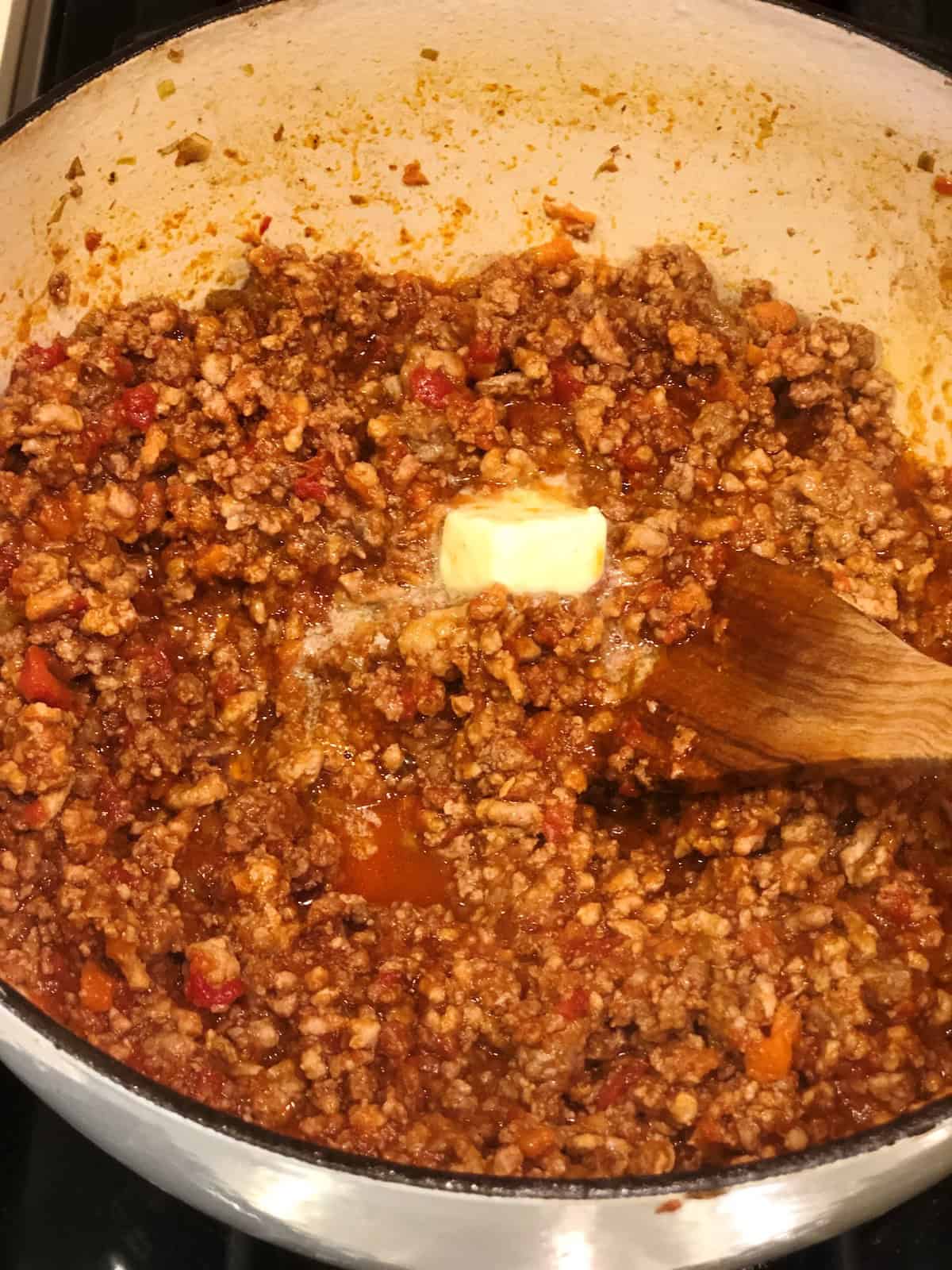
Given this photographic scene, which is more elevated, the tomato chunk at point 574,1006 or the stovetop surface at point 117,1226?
the tomato chunk at point 574,1006

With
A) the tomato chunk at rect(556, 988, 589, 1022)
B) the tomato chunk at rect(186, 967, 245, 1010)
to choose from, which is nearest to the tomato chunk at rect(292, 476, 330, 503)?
the tomato chunk at rect(186, 967, 245, 1010)

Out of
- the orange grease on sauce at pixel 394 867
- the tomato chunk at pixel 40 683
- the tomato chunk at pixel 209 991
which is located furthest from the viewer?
the orange grease on sauce at pixel 394 867

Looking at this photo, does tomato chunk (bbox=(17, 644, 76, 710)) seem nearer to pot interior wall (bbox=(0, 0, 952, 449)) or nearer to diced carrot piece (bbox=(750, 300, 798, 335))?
pot interior wall (bbox=(0, 0, 952, 449))

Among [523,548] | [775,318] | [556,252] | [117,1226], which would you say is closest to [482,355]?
[556,252]

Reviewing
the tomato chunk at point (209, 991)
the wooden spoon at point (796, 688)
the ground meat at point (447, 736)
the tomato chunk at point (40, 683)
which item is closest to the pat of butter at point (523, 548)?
the ground meat at point (447, 736)

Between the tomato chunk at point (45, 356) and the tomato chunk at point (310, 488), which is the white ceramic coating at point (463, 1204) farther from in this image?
the tomato chunk at point (45, 356)

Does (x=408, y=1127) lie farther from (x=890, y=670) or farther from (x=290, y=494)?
(x=290, y=494)
